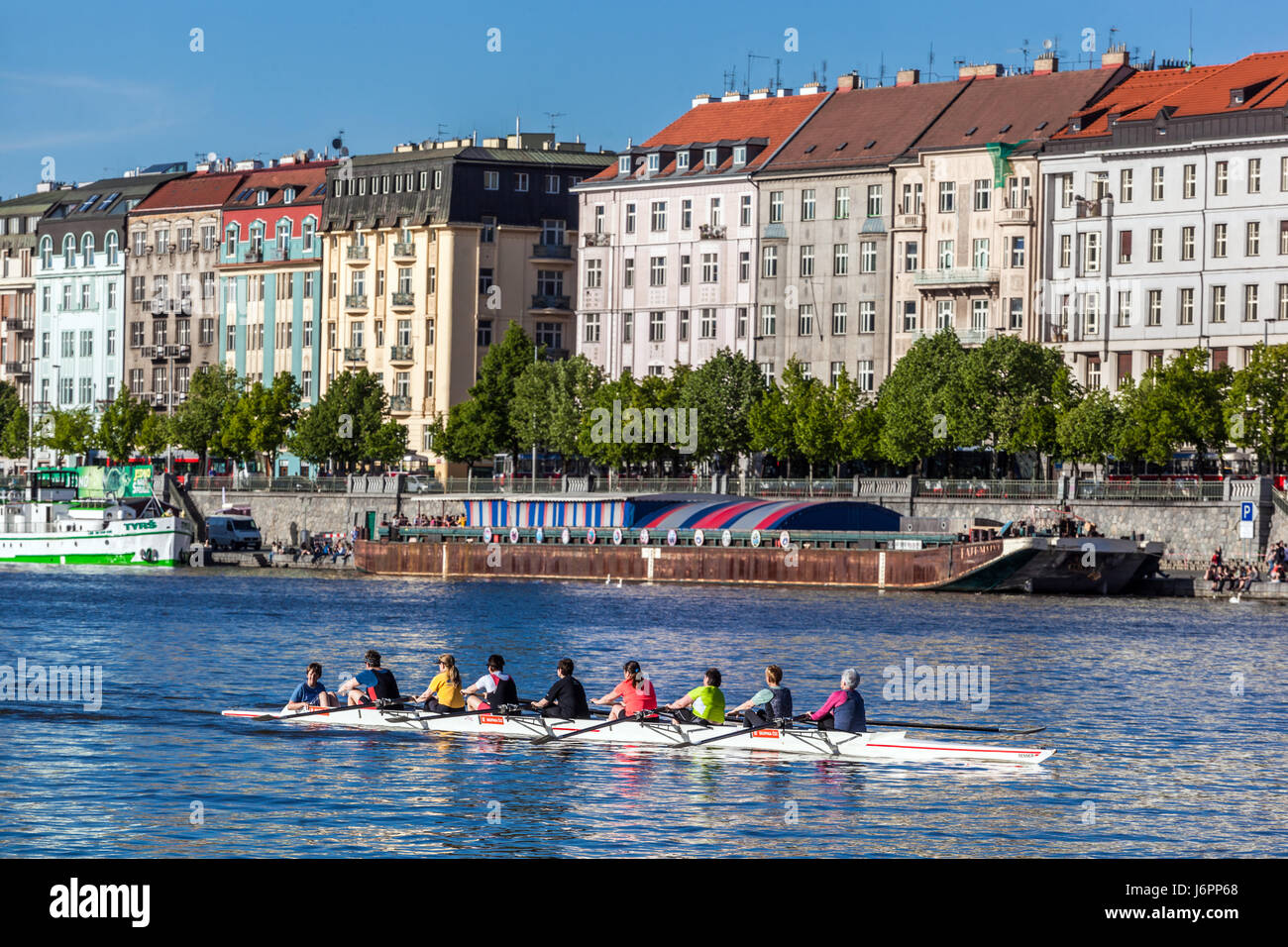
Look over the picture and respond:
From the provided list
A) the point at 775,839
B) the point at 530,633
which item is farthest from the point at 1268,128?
the point at 775,839

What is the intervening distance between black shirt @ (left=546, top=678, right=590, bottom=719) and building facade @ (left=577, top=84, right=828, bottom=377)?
9757cm

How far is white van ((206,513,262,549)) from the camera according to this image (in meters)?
143

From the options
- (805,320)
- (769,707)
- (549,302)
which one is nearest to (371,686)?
(769,707)

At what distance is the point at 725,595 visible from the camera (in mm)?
102000

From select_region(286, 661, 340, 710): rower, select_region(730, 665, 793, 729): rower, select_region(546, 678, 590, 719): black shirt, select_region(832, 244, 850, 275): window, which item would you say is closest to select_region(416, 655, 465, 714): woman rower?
select_region(286, 661, 340, 710): rower

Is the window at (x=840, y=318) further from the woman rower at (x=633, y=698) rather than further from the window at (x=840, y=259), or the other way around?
the woman rower at (x=633, y=698)

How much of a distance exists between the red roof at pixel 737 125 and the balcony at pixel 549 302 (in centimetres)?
1008

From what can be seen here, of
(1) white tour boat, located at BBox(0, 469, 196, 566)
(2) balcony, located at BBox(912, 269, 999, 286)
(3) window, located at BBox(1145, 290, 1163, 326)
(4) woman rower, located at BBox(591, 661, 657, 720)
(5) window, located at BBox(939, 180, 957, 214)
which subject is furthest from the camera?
(1) white tour boat, located at BBox(0, 469, 196, 566)

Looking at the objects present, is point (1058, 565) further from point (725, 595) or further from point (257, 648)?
point (257, 648)

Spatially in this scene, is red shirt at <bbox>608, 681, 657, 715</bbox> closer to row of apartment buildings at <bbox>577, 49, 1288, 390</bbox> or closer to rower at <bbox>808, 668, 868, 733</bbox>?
rower at <bbox>808, 668, 868, 733</bbox>

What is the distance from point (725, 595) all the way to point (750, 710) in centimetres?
6107

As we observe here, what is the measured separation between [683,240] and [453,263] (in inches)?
788

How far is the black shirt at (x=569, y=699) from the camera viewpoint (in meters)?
42.5

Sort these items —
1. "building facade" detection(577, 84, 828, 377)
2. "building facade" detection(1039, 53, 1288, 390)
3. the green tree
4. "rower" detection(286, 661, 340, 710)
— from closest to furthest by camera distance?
"rower" detection(286, 661, 340, 710)
"building facade" detection(1039, 53, 1288, 390)
"building facade" detection(577, 84, 828, 377)
the green tree
